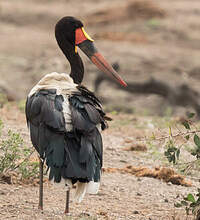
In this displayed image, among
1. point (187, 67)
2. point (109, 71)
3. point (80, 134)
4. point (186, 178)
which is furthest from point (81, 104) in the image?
point (187, 67)

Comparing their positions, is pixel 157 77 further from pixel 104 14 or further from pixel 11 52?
pixel 104 14

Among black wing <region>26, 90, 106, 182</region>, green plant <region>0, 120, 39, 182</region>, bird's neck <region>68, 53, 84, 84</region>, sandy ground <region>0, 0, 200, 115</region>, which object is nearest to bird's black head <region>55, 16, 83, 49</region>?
bird's neck <region>68, 53, 84, 84</region>

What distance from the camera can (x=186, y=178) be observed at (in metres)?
7.07

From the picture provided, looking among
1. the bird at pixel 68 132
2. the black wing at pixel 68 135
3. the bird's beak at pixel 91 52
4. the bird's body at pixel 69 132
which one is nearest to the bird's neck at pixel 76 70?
the bird's beak at pixel 91 52

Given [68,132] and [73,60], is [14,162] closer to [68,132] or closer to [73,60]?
[73,60]

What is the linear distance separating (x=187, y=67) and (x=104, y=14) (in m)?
5.34

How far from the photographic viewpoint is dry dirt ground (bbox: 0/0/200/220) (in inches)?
229

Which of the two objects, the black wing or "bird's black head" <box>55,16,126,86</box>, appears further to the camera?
"bird's black head" <box>55,16,126,86</box>

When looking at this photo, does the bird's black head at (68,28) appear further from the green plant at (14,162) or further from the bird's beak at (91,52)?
the green plant at (14,162)

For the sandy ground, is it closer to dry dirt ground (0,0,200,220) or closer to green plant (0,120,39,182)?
dry dirt ground (0,0,200,220)

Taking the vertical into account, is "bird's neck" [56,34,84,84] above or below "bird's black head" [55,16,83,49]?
below

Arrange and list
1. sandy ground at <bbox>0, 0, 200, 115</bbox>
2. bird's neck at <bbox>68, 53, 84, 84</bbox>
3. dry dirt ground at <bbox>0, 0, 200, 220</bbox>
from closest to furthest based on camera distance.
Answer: dry dirt ground at <bbox>0, 0, 200, 220</bbox>
bird's neck at <bbox>68, 53, 84, 84</bbox>
sandy ground at <bbox>0, 0, 200, 115</bbox>

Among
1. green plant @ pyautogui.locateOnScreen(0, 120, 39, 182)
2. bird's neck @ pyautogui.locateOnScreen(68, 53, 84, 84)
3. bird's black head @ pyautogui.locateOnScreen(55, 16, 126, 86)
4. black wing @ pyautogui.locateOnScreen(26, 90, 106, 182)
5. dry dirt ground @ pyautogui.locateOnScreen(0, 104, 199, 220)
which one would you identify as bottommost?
dry dirt ground @ pyautogui.locateOnScreen(0, 104, 199, 220)

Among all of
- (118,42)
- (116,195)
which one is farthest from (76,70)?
(118,42)
